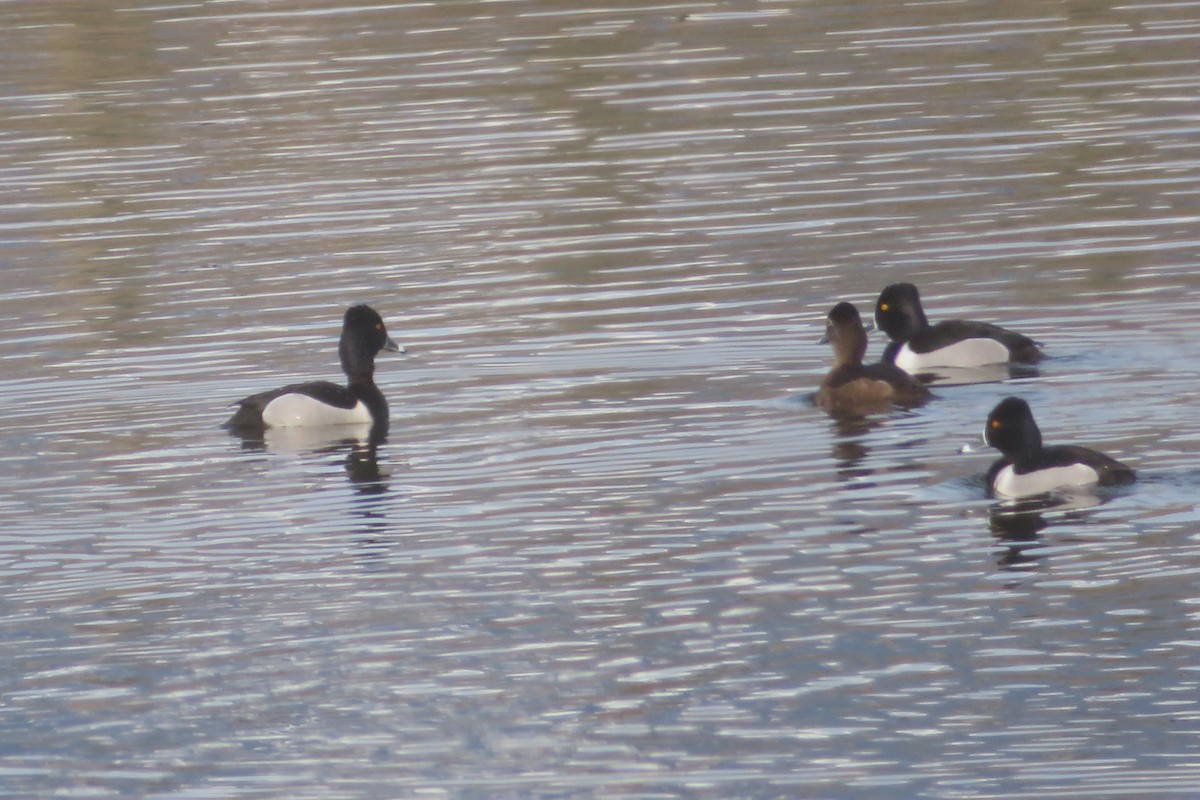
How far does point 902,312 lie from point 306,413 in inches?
187

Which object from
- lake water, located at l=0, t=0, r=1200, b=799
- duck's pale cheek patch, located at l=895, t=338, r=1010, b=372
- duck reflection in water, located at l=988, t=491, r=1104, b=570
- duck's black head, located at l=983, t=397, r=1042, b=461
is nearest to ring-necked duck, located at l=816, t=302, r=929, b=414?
lake water, located at l=0, t=0, r=1200, b=799

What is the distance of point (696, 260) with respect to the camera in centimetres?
2102

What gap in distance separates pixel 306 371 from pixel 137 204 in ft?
30.0

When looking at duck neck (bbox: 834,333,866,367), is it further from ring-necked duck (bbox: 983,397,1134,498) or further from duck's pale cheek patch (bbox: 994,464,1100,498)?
duck's pale cheek patch (bbox: 994,464,1100,498)

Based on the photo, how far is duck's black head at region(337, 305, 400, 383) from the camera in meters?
16.8

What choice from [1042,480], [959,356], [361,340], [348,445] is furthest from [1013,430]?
[361,340]

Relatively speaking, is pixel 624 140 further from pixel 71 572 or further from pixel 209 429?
pixel 71 572

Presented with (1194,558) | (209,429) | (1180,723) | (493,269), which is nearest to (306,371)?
(209,429)

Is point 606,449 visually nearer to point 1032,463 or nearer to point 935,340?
point 1032,463

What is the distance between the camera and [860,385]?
15.6m

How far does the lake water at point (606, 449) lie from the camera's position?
9656mm

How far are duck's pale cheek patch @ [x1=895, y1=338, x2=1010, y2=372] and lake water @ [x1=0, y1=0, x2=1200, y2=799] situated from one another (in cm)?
39

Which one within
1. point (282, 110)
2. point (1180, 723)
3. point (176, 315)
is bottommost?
point (1180, 723)

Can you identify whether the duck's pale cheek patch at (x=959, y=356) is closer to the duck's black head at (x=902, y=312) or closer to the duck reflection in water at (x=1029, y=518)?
the duck's black head at (x=902, y=312)
